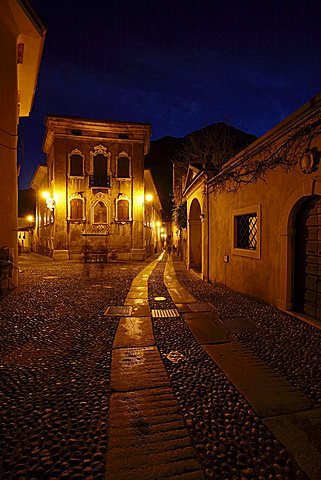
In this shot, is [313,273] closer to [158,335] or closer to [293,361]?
[293,361]

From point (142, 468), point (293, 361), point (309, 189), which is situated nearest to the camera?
point (142, 468)

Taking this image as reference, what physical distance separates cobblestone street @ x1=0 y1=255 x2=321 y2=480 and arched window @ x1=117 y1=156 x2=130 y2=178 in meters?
16.3

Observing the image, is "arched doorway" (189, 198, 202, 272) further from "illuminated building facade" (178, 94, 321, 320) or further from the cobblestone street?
the cobblestone street

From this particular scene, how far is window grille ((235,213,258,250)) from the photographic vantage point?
740cm

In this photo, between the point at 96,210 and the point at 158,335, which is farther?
the point at 96,210

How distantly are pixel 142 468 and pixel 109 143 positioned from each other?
20.9 m

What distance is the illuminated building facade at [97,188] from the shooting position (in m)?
19.4

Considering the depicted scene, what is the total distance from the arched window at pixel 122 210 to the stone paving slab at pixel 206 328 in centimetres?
1521

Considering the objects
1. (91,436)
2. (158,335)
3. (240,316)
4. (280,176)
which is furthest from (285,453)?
(280,176)

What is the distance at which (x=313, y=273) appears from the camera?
5.29 m

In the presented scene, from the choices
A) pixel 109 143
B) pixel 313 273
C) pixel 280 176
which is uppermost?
pixel 109 143

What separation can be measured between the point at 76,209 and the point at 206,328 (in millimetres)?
16993

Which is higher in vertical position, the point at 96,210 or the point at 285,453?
the point at 96,210

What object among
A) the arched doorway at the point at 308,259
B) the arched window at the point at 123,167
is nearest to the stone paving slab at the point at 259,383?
the arched doorway at the point at 308,259
